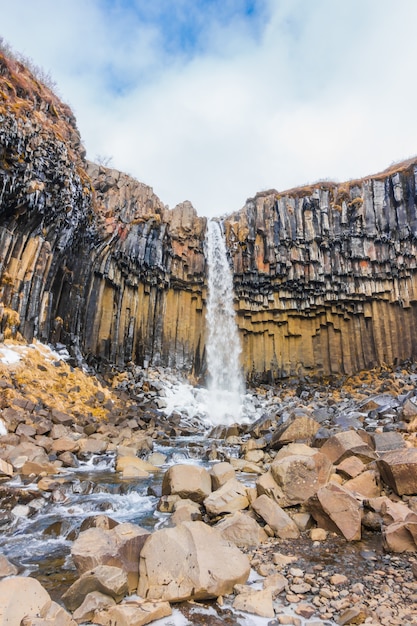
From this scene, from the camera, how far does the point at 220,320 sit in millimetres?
26250

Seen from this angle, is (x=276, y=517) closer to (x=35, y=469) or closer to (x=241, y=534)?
(x=241, y=534)

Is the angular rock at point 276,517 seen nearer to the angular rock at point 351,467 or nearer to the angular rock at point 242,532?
the angular rock at point 242,532

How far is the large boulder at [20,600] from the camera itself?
9.11 feet

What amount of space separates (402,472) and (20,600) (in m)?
4.82

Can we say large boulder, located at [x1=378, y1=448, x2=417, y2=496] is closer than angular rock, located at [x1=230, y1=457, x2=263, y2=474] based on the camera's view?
Yes

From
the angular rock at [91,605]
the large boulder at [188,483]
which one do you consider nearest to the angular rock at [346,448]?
the large boulder at [188,483]

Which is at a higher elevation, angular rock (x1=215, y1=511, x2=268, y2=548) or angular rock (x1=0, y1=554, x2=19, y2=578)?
angular rock (x1=215, y1=511, x2=268, y2=548)

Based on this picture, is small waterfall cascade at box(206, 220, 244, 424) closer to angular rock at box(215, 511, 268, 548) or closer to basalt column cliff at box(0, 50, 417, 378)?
basalt column cliff at box(0, 50, 417, 378)

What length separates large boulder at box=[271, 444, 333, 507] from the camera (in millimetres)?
5484

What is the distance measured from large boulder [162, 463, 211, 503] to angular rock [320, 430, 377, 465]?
2.32 meters

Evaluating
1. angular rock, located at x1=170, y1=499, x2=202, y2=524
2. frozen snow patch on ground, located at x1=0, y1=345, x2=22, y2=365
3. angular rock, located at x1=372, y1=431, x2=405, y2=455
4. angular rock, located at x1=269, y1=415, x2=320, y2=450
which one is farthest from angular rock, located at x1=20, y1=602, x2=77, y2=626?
frozen snow patch on ground, located at x1=0, y1=345, x2=22, y2=365

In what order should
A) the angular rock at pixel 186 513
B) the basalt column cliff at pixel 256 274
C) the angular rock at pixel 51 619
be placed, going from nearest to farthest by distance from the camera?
the angular rock at pixel 51 619
the angular rock at pixel 186 513
the basalt column cliff at pixel 256 274

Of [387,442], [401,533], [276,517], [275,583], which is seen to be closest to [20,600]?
[275,583]

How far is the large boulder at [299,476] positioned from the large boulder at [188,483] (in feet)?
4.10
